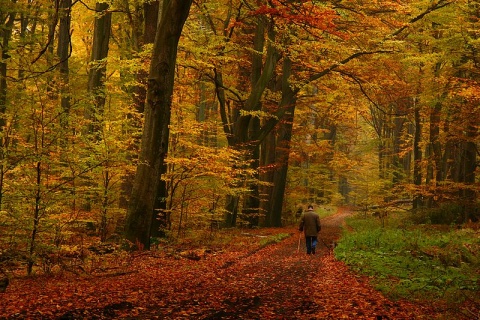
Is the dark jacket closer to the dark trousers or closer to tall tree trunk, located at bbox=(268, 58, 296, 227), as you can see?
the dark trousers

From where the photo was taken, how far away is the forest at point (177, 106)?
8.01m

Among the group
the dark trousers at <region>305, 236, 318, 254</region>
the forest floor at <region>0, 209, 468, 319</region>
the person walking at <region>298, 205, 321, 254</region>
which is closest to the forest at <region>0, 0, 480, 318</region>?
the forest floor at <region>0, 209, 468, 319</region>

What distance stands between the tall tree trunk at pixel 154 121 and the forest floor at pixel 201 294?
2.93 ft

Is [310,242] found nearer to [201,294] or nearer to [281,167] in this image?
[201,294]

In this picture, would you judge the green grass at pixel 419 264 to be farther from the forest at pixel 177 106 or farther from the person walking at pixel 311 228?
the forest at pixel 177 106

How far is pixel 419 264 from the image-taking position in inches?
380

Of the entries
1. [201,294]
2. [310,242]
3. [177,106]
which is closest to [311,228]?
[310,242]

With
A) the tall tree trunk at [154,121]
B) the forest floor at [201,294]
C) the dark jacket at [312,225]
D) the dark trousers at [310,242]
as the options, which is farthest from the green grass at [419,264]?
the tall tree trunk at [154,121]

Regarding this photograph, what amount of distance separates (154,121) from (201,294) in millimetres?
4634

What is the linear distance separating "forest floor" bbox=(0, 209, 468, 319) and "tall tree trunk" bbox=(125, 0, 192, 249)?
0.89 meters

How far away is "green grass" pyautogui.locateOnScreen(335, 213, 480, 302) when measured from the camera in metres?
7.33

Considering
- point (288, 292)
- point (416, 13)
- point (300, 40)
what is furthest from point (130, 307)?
point (416, 13)

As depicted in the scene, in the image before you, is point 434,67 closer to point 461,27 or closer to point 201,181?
point 461,27

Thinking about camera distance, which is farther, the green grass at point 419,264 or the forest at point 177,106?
the forest at point 177,106
